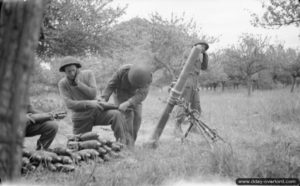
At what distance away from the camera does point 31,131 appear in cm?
453

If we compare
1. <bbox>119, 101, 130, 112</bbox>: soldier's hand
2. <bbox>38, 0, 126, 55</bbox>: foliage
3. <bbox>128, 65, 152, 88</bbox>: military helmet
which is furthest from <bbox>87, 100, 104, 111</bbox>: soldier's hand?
<bbox>38, 0, 126, 55</bbox>: foliage

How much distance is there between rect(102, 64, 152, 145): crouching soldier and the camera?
516 cm

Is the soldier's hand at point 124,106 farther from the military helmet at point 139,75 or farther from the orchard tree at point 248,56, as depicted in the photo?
the orchard tree at point 248,56

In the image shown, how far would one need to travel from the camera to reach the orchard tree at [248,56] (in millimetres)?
26000

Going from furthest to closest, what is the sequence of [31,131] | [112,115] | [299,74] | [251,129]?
1. [299,74]
2. [251,129]
3. [112,115]
4. [31,131]

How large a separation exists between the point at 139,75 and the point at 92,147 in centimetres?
135

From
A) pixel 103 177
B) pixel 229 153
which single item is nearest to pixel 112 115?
pixel 103 177

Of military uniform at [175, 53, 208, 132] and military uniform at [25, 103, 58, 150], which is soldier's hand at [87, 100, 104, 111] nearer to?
military uniform at [25, 103, 58, 150]

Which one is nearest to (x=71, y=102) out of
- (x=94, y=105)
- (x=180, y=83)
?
(x=94, y=105)

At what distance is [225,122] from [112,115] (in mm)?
3251

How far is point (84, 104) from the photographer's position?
199 inches

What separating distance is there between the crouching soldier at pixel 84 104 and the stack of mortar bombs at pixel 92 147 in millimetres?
340

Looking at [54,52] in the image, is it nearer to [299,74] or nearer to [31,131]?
[31,131]

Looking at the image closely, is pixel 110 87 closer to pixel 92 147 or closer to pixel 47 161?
pixel 92 147
